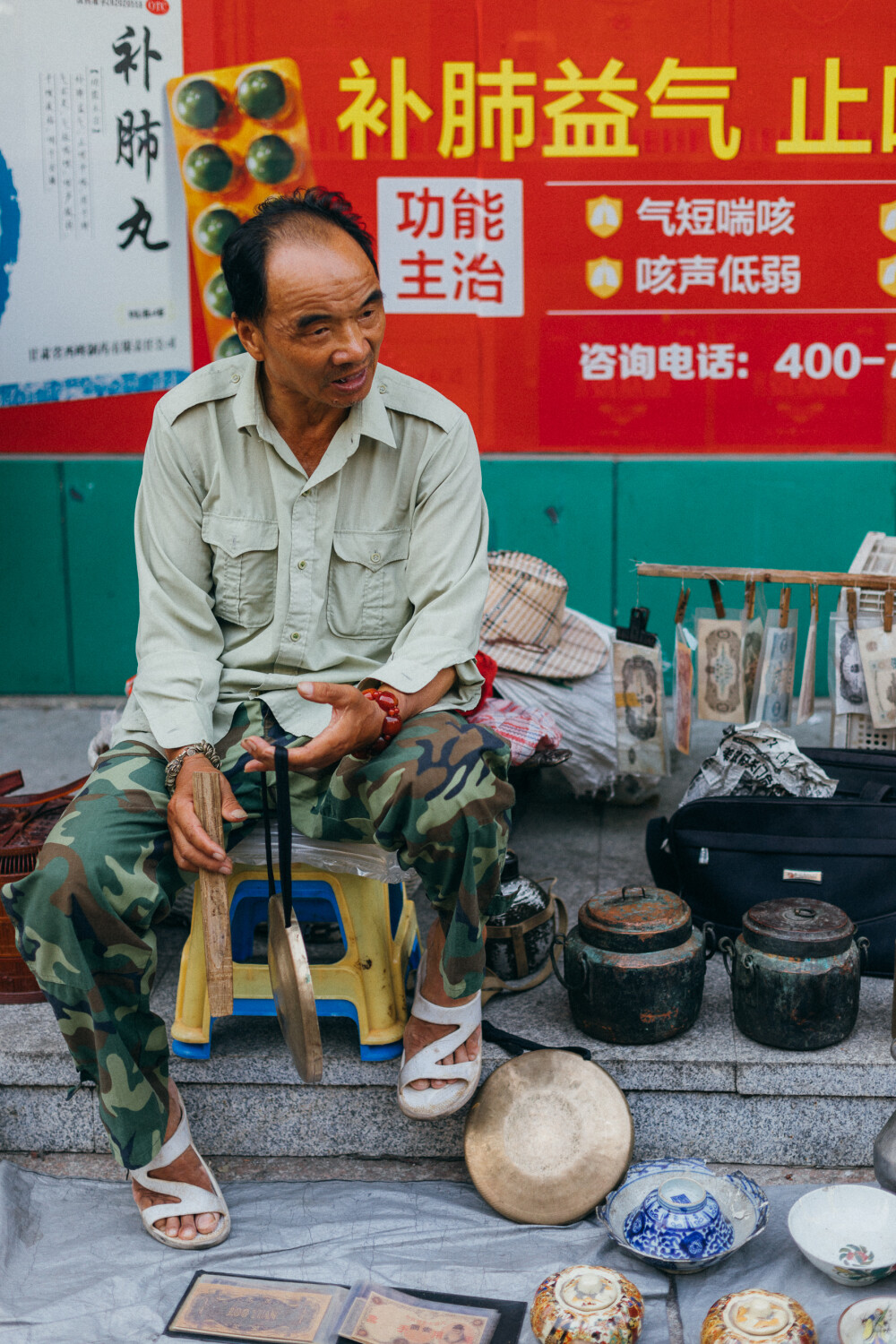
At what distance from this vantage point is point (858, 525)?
15.6ft

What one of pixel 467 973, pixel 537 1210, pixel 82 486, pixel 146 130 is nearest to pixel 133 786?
pixel 467 973

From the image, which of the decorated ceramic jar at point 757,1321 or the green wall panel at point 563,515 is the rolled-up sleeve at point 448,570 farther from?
the green wall panel at point 563,515

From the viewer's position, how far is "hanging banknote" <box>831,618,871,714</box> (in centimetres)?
338

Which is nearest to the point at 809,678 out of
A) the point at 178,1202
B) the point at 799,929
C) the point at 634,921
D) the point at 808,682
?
the point at 808,682

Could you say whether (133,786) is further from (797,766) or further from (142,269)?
(142,269)

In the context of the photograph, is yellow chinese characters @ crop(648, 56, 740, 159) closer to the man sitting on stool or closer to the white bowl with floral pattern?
the man sitting on stool

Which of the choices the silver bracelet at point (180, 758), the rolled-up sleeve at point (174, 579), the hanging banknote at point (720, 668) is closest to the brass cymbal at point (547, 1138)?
the silver bracelet at point (180, 758)

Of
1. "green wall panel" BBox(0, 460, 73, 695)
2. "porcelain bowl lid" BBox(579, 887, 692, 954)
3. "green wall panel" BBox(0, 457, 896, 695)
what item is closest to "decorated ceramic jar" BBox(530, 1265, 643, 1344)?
"porcelain bowl lid" BBox(579, 887, 692, 954)

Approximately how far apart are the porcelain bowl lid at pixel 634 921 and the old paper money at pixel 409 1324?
2.53 feet

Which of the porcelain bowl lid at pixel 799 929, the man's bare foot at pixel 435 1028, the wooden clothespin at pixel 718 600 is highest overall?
the wooden clothespin at pixel 718 600

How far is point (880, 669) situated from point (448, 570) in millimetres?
1187

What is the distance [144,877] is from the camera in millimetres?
2488

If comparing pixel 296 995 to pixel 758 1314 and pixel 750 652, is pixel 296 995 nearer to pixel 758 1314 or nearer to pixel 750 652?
pixel 758 1314

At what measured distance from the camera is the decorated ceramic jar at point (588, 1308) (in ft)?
7.41
